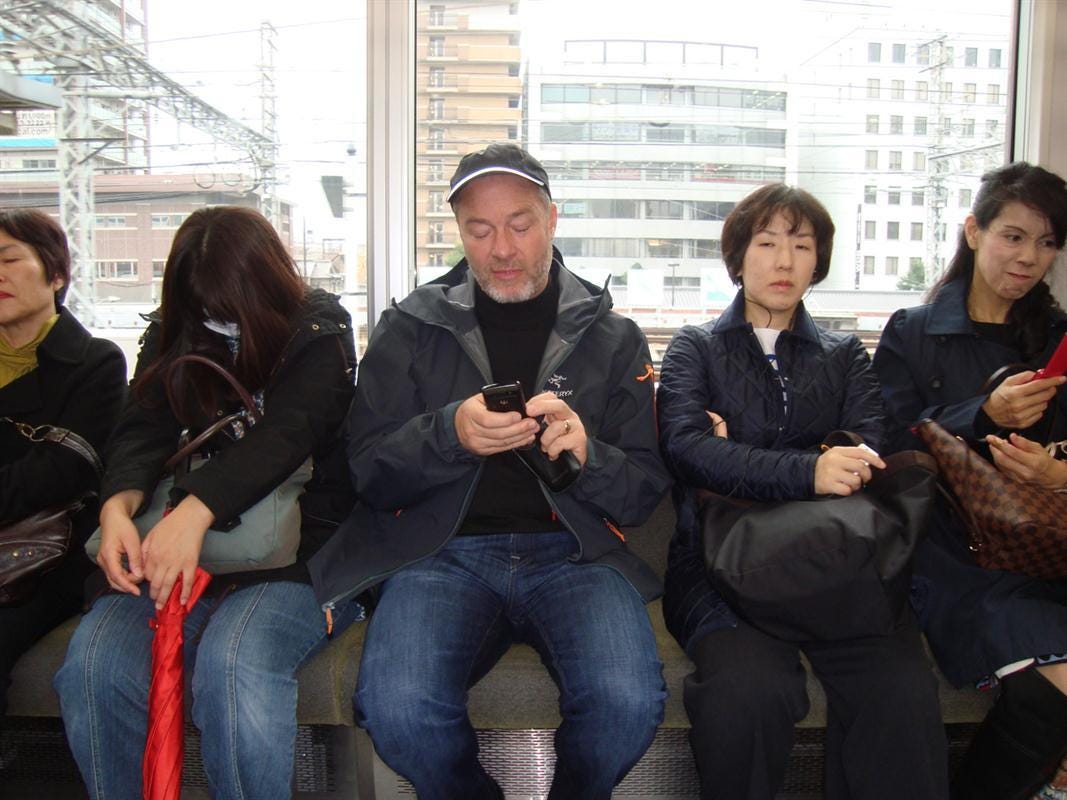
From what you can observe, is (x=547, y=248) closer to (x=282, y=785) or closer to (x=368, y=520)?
(x=368, y=520)

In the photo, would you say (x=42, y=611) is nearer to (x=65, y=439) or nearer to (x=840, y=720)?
(x=65, y=439)

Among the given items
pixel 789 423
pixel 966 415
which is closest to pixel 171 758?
pixel 789 423

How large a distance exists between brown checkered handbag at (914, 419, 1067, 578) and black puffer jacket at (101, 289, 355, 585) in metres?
1.53

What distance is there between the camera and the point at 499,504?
2041 mm

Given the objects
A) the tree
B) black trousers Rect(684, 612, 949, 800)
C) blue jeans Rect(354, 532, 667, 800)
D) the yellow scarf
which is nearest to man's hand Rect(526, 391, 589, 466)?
blue jeans Rect(354, 532, 667, 800)

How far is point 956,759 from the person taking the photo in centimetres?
215

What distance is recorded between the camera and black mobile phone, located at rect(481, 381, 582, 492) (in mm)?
1711

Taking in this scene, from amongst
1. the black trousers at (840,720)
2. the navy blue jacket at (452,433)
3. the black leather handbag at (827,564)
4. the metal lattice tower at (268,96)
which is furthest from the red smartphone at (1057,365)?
the metal lattice tower at (268,96)

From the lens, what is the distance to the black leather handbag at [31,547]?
1883 mm

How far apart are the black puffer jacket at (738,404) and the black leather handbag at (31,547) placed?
1515mm

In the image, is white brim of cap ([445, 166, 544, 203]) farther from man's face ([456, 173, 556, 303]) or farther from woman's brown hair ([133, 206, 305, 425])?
woman's brown hair ([133, 206, 305, 425])

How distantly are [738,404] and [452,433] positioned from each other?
0.81m

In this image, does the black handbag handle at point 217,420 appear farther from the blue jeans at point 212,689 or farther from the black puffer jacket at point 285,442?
the blue jeans at point 212,689

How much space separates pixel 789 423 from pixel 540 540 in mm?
740
